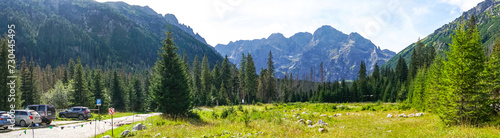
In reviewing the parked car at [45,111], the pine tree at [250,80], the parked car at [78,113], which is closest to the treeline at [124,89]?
the pine tree at [250,80]

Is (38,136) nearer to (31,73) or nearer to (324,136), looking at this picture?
(324,136)

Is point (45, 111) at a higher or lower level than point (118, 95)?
higher

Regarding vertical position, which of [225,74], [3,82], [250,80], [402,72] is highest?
[225,74]

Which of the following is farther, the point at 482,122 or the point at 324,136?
the point at 482,122

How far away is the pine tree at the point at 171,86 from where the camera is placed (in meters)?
25.6

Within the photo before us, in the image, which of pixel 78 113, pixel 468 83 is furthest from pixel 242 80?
pixel 468 83

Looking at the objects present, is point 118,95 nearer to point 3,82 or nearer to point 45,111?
point 3,82

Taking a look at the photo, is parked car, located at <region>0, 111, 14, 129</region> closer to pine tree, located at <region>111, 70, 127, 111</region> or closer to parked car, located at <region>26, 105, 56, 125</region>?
parked car, located at <region>26, 105, 56, 125</region>

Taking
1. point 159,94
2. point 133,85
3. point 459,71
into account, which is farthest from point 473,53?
point 133,85

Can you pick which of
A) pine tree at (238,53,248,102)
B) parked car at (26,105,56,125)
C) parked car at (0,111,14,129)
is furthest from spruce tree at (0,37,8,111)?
pine tree at (238,53,248,102)

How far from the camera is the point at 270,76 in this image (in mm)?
72750

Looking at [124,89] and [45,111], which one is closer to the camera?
[45,111]

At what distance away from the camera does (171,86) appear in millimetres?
26344

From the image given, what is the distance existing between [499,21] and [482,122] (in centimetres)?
27027
